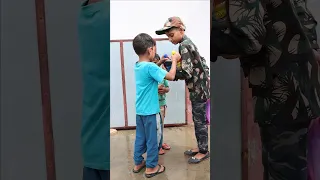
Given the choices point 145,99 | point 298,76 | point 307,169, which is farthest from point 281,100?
point 145,99

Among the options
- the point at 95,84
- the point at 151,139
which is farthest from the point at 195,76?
the point at 95,84

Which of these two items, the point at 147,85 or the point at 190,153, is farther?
the point at 190,153

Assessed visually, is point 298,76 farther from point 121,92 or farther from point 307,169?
point 121,92

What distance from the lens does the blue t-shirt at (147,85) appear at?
1369mm

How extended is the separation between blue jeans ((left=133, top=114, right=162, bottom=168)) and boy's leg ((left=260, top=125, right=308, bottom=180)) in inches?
33.9

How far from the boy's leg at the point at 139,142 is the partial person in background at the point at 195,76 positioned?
26 centimetres

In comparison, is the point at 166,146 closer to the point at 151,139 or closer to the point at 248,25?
the point at 151,139

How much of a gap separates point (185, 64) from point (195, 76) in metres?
0.11

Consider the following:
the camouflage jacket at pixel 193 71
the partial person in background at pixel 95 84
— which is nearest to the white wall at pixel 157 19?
the camouflage jacket at pixel 193 71

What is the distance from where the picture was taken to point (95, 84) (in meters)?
0.79

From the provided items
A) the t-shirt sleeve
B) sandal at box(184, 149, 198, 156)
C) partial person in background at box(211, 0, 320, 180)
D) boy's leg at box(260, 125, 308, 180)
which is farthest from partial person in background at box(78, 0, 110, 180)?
sandal at box(184, 149, 198, 156)

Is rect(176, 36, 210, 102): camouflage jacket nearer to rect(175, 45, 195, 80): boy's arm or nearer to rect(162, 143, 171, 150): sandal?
rect(175, 45, 195, 80): boy's arm

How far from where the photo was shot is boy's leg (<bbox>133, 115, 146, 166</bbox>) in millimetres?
1487

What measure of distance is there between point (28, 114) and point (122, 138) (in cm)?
75
